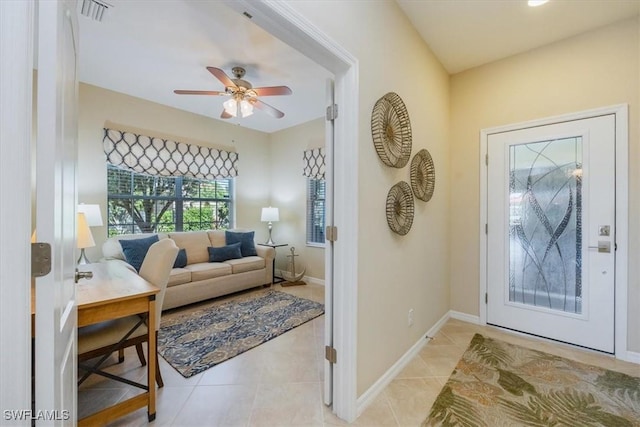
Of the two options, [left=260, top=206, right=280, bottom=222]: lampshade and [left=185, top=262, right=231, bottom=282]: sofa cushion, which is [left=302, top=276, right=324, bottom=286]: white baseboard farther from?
[left=185, top=262, right=231, bottom=282]: sofa cushion

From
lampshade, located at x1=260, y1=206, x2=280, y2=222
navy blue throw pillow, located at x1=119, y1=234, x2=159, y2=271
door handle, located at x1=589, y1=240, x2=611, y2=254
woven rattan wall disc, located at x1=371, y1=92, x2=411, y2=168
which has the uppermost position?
woven rattan wall disc, located at x1=371, y1=92, x2=411, y2=168

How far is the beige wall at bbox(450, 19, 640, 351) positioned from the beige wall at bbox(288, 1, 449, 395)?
1.34 ft

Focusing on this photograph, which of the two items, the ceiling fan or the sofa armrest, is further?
the sofa armrest

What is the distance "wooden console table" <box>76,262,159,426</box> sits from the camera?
1364 mm

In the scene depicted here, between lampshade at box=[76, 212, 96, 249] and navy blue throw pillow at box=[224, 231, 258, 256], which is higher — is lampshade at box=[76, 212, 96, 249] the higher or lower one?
the higher one

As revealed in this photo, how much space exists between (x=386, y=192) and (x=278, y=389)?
1.60 m

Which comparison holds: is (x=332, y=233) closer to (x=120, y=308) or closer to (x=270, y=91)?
(x=120, y=308)

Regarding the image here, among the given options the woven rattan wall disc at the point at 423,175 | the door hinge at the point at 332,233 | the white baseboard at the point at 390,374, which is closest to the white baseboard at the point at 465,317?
the white baseboard at the point at 390,374

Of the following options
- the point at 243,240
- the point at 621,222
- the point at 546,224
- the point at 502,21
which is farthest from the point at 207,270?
the point at 621,222

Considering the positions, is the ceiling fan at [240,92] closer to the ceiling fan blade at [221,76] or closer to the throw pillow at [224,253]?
the ceiling fan blade at [221,76]

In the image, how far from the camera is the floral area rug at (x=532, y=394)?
1.56 m

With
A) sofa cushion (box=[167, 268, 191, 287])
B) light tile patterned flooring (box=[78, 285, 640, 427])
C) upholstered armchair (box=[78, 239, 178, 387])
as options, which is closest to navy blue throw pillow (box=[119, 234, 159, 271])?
sofa cushion (box=[167, 268, 191, 287])

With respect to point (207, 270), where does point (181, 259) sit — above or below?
above

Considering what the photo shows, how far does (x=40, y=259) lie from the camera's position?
2.08 feet
